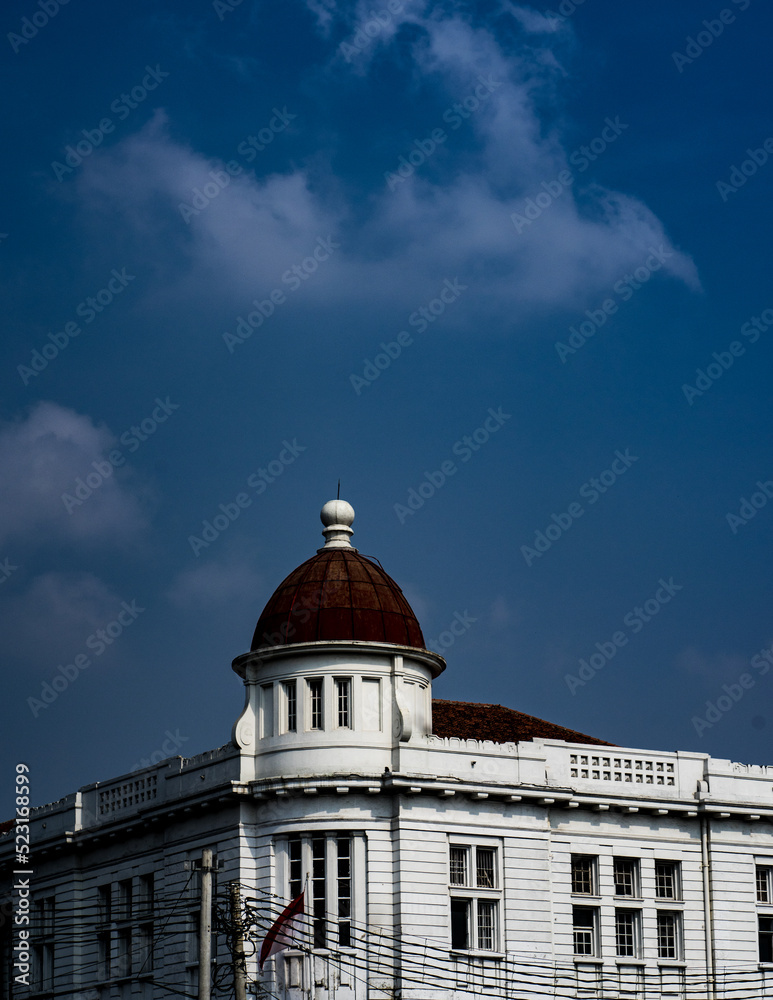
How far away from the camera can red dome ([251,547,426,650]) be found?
168 feet

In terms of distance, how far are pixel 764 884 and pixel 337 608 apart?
15776 millimetres

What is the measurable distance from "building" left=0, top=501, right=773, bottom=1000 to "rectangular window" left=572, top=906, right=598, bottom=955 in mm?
66

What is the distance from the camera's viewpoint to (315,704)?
50.7m

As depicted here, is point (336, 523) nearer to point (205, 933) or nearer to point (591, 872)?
point (591, 872)

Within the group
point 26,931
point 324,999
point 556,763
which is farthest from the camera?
point 26,931

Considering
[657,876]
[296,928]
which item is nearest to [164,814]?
[296,928]

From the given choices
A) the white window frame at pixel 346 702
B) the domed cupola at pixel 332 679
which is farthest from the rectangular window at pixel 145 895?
the white window frame at pixel 346 702

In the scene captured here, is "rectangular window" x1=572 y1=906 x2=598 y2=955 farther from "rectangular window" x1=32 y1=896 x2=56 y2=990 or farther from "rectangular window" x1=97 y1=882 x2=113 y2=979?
"rectangular window" x1=32 y1=896 x2=56 y2=990

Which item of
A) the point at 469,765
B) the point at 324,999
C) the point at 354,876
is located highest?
the point at 469,765

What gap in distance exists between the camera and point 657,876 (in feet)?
177

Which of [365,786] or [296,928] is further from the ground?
[365,786]

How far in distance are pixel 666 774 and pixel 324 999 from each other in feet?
41.5

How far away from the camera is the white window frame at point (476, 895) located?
49.7 meters

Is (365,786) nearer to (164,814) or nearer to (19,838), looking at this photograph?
(164,814)
